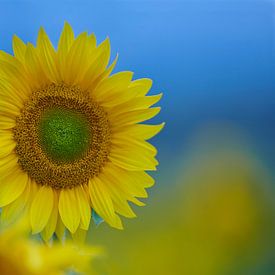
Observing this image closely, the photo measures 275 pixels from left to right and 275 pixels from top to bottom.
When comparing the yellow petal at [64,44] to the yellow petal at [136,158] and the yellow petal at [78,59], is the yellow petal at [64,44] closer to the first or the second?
the yellow petal at [78,59]

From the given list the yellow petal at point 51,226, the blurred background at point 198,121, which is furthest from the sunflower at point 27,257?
the blurred background at point 198,121

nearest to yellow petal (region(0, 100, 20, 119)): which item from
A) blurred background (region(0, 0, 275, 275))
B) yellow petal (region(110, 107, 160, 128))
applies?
→ yellow petal (region(110, 107, 160, 128))

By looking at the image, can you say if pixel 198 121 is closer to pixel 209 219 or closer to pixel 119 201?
pixel 209 219

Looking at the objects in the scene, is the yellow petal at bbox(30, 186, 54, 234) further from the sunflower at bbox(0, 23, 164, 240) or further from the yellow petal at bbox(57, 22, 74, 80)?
the yellow petal at bbox(57, 22, 74, 80)

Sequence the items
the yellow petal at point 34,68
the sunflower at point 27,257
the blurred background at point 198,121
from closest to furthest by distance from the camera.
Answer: the sunflower at point 27,257
the yellow petal at point 34,68
the blurred background at point 198,121

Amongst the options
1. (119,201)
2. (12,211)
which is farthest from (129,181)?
(12,211)

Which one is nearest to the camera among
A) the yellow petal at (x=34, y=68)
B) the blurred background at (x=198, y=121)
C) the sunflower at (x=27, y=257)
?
the sunflower at (x=27, y=257)

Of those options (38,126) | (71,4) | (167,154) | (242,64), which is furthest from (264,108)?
(38,126)
